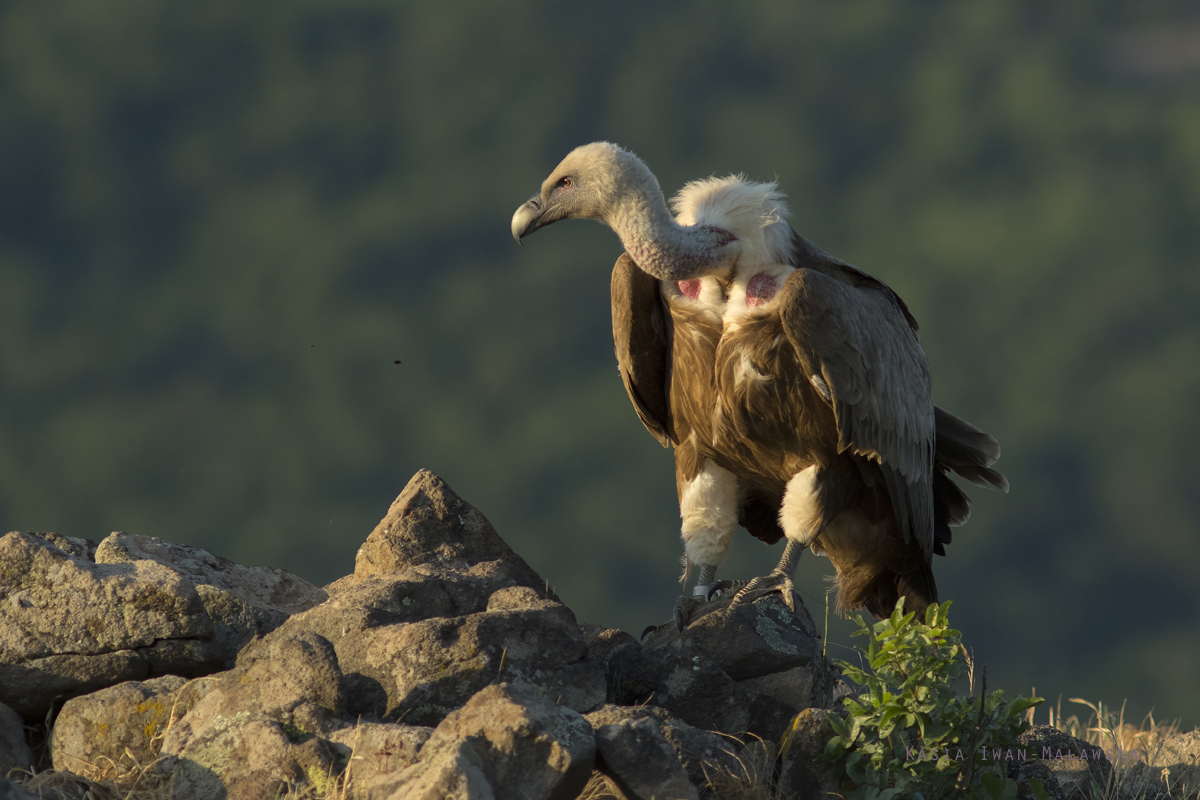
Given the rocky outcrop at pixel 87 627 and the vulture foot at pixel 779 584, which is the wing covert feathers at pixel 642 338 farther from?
the rocky outcrop at pixel 87 627

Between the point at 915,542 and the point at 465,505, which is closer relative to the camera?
the point at 465,505

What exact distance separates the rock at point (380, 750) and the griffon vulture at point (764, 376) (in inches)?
98.1

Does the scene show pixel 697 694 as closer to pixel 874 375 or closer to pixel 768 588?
pixel 768 588

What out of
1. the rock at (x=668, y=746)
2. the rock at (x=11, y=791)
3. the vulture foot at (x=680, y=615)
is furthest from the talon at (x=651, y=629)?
the rock at (x=11, y=791)

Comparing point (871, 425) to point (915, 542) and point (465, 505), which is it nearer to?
point (915, 542)

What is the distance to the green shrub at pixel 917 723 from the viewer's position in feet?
16.0

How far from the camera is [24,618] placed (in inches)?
215

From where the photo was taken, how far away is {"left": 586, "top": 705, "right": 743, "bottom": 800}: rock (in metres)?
4.43

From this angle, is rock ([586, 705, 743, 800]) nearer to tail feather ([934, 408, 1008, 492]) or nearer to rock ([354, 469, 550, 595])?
rock ([354, 469, 550, 595])

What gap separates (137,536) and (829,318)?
3823mm

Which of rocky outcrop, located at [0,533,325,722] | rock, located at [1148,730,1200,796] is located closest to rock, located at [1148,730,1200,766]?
rock, located at [1148,730,1200,796]

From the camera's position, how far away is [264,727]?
4.64m

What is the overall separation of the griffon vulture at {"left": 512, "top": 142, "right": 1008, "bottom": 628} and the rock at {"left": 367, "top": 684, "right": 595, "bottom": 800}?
96.6 inches

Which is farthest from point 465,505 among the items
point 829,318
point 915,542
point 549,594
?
point 915,542
